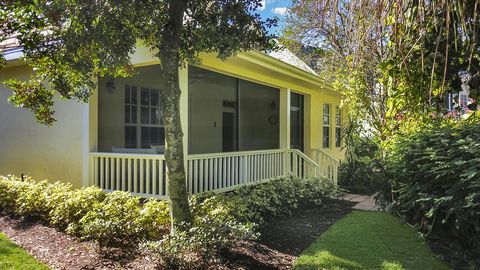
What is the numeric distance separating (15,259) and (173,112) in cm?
270

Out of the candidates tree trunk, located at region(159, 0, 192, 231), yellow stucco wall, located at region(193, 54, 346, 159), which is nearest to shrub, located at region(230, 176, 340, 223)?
tree trunk, located at region(159, 0, 192, 231)

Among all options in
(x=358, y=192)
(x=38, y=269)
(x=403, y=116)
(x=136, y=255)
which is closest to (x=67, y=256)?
(x=38, y=269)

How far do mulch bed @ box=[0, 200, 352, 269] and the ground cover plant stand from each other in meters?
0.16

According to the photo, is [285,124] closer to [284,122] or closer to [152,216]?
[284,122]

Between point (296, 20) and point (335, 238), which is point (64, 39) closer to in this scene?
point (335, 238)

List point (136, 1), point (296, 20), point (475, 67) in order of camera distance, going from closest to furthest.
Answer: point (136, 1) < point (475, 67) < point (296, 20)

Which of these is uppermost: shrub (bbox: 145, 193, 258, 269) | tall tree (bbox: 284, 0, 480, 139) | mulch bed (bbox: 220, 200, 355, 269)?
tall tree (bbox: 284, 0, 480, 139)

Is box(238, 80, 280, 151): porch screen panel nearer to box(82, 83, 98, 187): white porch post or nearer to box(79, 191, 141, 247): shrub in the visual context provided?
box(82, 83, 98, 187): white porch post

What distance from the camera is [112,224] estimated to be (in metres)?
5.00

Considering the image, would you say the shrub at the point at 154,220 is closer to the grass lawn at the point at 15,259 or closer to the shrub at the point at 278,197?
the shrub at the point at 278,197

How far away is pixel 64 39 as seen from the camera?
4.71 metres

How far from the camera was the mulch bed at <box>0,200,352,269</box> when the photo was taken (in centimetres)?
468

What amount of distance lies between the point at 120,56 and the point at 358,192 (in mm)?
8716

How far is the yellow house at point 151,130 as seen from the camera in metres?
7.91
